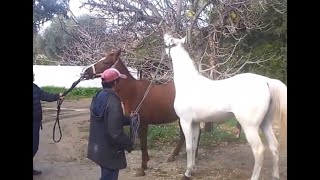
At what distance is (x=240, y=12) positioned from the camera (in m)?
2.40

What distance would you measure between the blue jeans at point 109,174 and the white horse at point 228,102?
1.31 feet

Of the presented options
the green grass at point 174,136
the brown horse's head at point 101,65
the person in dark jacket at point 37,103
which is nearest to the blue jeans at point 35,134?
the person in dark jacket at point 37,103

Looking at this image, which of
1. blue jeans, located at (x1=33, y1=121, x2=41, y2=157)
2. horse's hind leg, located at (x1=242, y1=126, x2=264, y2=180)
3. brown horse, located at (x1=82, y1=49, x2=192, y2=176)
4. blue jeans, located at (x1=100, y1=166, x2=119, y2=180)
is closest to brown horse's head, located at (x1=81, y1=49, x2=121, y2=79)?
brown horse, located at (x1=82, y1=49, x2=192, y2=176)

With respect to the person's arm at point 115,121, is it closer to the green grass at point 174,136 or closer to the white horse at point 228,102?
the green grass at point 174,136

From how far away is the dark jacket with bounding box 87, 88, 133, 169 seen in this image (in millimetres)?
2207

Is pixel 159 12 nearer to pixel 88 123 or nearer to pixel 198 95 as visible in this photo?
pixel 198 95

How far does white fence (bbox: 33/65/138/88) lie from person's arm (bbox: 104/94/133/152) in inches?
8.8

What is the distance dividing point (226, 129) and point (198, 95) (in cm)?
26

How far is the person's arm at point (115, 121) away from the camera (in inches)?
86.4

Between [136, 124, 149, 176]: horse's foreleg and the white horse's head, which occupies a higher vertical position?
the white horse's head

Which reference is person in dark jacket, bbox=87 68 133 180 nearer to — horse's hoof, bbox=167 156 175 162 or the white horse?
horse's hoof, bbox=167 156 175 162
